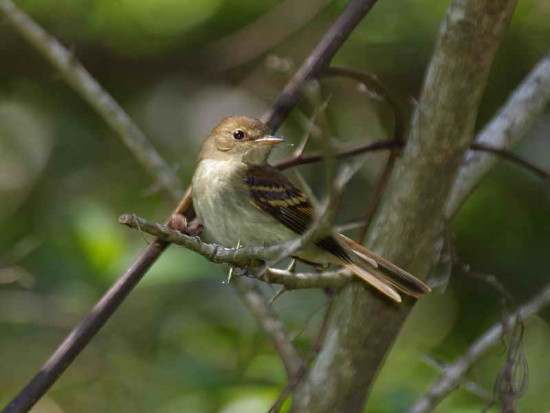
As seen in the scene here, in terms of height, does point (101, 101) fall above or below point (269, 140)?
below

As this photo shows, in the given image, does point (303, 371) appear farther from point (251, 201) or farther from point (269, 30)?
point (269, 30)

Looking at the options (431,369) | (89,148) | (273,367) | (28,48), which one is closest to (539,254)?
(431,369)

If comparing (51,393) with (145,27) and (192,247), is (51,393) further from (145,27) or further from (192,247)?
(192,247)

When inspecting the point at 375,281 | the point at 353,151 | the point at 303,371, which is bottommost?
the point at 303,371

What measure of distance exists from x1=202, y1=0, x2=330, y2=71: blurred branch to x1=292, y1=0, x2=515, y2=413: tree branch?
102 inches

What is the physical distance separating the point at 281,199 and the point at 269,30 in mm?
1904

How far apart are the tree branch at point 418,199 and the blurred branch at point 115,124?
1.64 feet

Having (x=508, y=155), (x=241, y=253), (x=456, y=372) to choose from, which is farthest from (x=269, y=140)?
(x=241, y=253)

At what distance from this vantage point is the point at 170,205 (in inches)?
192

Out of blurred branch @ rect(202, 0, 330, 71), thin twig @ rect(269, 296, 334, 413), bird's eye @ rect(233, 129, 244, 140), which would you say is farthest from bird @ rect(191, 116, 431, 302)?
blurred branch @ rect(202, 0, 330, 71)

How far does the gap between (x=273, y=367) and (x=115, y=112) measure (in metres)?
1.34

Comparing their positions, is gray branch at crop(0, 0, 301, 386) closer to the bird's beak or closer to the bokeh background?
the bokeh background

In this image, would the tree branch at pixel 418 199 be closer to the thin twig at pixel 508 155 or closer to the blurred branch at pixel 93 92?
the thin twig at pixel 508 155

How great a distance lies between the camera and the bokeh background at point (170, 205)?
495cm
